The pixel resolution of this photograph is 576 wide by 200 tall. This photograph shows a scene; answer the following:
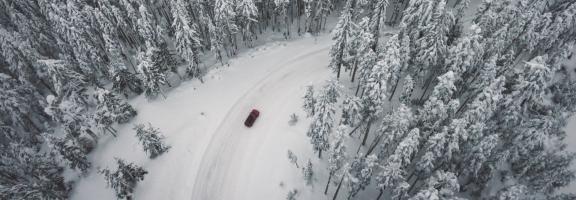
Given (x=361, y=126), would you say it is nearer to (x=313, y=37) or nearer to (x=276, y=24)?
(x=313, y=37)

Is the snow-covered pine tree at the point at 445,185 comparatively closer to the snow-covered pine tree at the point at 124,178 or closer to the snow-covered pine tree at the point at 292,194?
the snow-covered pine tree at the point at 292,194

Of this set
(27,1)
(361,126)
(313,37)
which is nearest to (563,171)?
(361,126)

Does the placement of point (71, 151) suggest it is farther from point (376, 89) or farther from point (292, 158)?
point (376, 89)

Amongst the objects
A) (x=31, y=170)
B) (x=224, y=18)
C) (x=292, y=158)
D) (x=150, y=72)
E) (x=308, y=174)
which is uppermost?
(x=224, y=18)

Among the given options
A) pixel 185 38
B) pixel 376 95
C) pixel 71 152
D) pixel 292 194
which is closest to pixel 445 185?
pixel 376 95

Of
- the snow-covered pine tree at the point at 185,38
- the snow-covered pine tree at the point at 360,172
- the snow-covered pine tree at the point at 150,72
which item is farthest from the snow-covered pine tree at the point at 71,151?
the snow-covered pine tree at the point at 360,172
